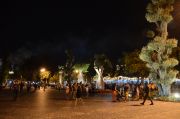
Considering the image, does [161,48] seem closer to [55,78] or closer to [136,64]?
[136,64]

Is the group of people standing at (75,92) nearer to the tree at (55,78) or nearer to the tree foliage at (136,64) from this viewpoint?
the tree foliage at (136,64)

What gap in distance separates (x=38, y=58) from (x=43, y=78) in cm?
1184

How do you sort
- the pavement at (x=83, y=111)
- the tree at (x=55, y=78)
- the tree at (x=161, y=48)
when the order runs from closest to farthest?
1. the pavement at (x=83, y=111)
2. the tree at (x=161, y=48)
3. the tree at (x=55, y=78)

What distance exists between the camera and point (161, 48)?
35844mm

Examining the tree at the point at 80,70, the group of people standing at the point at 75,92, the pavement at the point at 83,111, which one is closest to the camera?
the pavement at the point at 83,111

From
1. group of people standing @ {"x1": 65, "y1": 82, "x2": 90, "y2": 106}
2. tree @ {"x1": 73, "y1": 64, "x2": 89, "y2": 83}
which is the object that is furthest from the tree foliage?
tree @ {"x1": 73, "y1": 64, "x2": 89, "y2": 83}

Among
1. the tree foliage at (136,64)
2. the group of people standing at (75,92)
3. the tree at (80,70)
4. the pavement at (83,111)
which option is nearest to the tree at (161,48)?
the group of people standing at (75,92)

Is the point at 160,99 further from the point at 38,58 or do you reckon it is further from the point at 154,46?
the point at 38,58

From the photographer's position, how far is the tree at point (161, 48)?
35.5 m

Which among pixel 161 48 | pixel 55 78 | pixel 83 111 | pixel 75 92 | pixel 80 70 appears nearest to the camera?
pixel 83 111

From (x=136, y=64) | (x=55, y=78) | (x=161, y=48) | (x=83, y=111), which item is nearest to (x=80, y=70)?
(x=55, y=78)

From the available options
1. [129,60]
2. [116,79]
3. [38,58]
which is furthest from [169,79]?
[38,58]

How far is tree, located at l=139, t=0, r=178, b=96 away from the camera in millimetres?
35497

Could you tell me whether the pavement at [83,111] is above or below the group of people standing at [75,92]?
below
